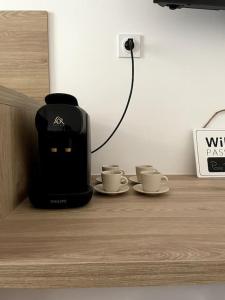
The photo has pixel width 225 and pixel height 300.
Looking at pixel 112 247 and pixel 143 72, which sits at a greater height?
pixel 143 72

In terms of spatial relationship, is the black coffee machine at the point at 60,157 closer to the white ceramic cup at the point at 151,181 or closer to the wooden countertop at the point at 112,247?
the wooden countertop at the point at 112,247

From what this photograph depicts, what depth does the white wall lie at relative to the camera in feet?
3.29

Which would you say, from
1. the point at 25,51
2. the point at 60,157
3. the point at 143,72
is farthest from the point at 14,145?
the point at 143,72

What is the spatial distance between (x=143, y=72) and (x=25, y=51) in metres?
0.49

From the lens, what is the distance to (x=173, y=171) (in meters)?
1.07

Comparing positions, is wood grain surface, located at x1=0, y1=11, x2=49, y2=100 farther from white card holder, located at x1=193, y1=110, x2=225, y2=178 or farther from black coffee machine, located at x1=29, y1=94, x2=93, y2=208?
white card holder, located at x1=193, y1=110, x2=225, y2=178

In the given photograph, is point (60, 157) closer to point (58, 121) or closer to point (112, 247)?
point (58, 121)

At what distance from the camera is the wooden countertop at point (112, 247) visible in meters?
0.39

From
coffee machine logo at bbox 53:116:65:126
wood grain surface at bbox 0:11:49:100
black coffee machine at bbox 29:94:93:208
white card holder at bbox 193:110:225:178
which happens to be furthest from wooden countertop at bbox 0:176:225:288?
wood grain surface at bbox 0:11:49:100

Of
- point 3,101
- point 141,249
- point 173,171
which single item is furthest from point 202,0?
point 141,249

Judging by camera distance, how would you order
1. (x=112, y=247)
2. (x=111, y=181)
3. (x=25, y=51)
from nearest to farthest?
1. (x=112, y=247)
2. (x=111, y=181)
3. (x=25, y=51)

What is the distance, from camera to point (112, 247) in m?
0.44

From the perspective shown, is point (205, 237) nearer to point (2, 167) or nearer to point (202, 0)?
point (2, 167)

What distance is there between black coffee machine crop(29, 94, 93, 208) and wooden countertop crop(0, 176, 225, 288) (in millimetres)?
38
